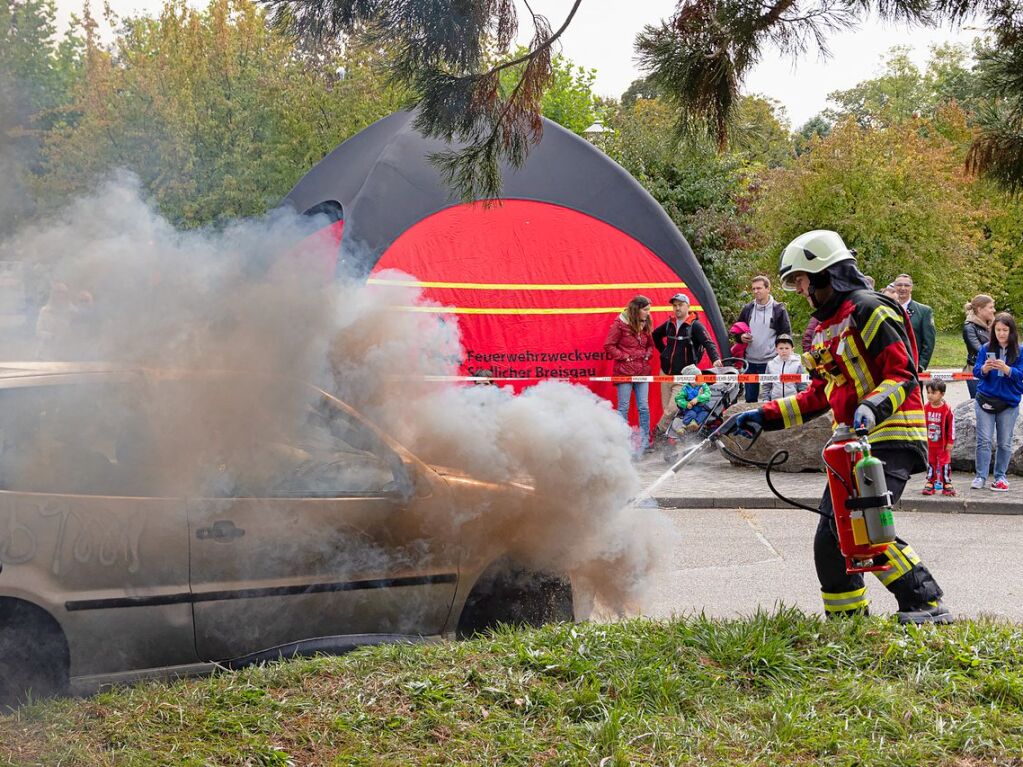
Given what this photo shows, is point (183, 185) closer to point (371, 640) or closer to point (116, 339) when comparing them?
point (116, 339)

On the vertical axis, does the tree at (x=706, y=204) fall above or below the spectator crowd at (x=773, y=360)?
above

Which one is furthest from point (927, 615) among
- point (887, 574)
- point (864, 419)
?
point (864, 419)

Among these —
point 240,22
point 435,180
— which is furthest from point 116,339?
point 240,22

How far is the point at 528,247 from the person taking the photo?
43.0 ft

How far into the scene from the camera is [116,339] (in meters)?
4.99

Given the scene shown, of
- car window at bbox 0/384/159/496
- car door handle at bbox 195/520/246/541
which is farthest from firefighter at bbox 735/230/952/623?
car window at bbox 0/384/159/496

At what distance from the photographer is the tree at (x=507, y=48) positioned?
5145 millimetres

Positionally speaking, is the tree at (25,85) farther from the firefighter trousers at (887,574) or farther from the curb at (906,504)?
the curb at (906,504)

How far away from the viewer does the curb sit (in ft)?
32.1

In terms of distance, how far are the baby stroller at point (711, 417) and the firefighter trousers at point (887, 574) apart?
697 centimetres

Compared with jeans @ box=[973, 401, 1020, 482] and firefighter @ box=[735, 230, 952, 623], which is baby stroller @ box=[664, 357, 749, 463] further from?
firefighter @ box=[735, 230, 952, 623]

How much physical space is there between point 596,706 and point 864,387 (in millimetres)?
2067

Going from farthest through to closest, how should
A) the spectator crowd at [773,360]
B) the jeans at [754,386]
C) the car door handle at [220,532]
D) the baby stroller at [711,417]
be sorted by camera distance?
the jeans at [754,386] → the baby stroller at [711,417] → the spectator crowd at [773,360] → the car door handle at [220,532]

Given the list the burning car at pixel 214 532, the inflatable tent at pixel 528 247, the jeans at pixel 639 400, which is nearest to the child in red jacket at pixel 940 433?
the jeans at pixel 639 400
